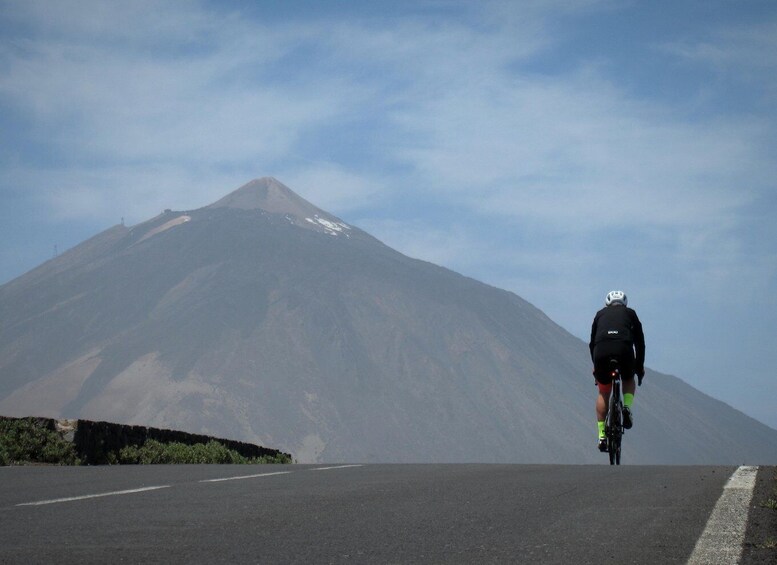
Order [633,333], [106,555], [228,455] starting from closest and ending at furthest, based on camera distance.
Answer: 1. [106,555]
2. [633,333]
3. [228,455]

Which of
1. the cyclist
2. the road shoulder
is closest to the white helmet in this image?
the cyclist

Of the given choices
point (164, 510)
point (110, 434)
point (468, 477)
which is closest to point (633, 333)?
point (468, 477)

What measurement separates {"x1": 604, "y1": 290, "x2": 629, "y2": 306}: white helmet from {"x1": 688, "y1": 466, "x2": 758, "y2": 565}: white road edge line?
5631mm

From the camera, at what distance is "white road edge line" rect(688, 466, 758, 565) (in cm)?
541

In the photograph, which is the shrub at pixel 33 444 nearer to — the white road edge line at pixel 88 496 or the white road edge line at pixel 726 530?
the white road edge line at pixel 88 496

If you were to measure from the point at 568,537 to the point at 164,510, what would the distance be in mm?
2576

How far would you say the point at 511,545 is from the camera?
5742mm

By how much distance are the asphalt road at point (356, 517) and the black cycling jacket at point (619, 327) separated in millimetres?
3891

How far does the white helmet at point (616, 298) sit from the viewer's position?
14680mm

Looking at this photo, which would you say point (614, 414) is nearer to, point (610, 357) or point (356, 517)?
point (610, 357)

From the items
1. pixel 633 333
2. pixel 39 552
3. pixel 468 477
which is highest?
pixel 633 333

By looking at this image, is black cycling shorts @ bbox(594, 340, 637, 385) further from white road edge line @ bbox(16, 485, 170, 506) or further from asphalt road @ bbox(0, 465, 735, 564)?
white road edge line @ bbox(16, 485, 170, 506)

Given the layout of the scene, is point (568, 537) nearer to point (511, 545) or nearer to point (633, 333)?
point (511, 545)

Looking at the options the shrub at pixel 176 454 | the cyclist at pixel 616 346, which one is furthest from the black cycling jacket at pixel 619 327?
the shrub at pixel 176 454
